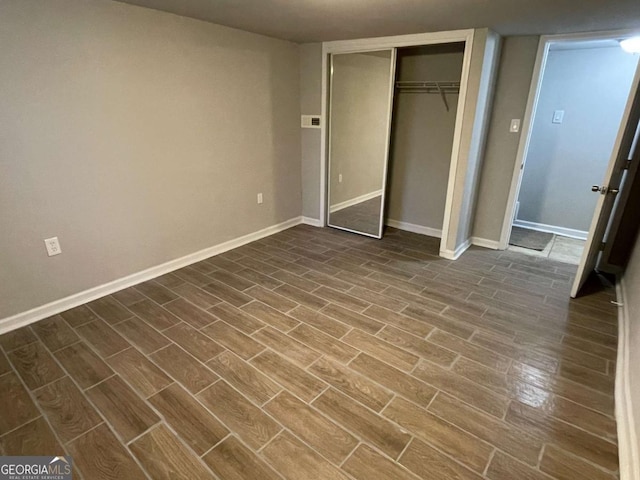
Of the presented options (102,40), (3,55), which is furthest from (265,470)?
(102,40)

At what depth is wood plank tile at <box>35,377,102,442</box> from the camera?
1.61 meters

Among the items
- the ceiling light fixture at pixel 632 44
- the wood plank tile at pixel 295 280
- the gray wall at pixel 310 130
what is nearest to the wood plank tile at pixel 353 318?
the wood plank tile at pixel 295 280

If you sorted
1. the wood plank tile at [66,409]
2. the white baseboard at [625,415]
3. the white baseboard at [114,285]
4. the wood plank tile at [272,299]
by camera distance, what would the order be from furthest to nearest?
the wood plank tile at [272,299] < the white baseboard at [114,285] < the wood plank tile at [66,409] < the white baseboard at [625,415]

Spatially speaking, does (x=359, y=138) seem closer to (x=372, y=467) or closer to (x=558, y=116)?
(x=558, y=116)

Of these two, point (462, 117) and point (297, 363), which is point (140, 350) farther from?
point (462, 117)

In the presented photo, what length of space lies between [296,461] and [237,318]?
1.18 meters

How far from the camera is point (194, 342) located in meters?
2.21

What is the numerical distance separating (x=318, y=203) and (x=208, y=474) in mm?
3330

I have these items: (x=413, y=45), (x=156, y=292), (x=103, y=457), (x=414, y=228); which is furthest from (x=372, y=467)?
(x=413, y=45)

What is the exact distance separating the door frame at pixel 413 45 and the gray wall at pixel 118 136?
1.83 feet

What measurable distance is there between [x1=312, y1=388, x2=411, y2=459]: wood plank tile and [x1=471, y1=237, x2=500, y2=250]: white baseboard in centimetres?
279

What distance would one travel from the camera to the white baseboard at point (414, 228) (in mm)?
4195

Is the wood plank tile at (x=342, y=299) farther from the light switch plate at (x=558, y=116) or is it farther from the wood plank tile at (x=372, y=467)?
the light switch plate at (x=558, y=116)

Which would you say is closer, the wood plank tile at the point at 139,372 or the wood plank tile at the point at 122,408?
the wood plank tile at the point at 122,408
